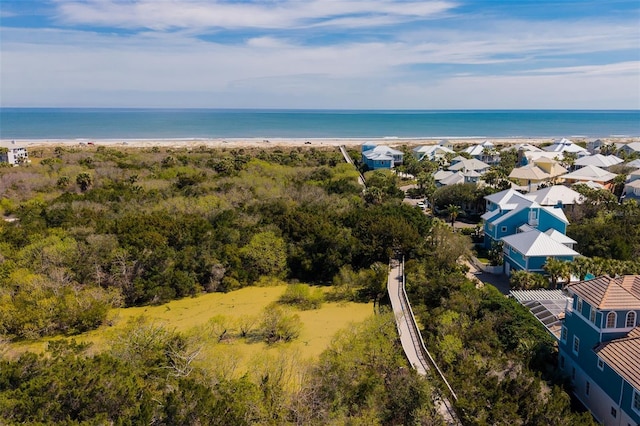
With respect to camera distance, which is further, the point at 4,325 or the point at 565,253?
the point at 565,253

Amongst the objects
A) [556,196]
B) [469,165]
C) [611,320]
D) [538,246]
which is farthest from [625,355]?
[469,165]

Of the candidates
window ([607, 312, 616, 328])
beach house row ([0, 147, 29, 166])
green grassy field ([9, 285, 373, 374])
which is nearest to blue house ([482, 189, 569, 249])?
green grassy field ([9, 285, 373, 374])

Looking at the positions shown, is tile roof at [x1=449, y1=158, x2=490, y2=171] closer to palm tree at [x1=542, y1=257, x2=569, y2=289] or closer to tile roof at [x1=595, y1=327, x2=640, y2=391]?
palm tree at [x1=542, y1=257, x2=569, y2=289]

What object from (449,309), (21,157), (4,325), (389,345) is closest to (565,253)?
(449,309)

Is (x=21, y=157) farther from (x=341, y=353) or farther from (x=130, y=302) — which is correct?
(x=341, y=353)

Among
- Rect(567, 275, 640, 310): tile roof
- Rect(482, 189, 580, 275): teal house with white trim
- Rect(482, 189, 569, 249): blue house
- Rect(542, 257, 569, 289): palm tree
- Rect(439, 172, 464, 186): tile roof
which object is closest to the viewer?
Rect(567, 275, 640, 310): tile roof

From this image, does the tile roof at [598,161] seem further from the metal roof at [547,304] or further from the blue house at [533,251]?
the metal roof at [547,304]
